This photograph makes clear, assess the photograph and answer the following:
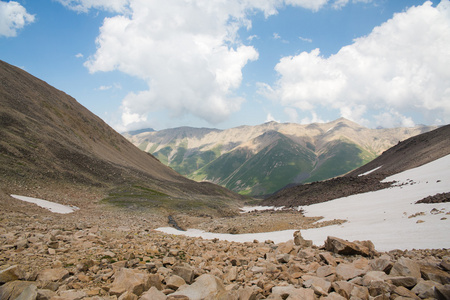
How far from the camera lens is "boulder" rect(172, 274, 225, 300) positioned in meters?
6.35

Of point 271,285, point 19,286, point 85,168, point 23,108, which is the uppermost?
point 23,108

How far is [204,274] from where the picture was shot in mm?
7270

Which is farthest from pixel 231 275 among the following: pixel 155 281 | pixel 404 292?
pixel 404 292

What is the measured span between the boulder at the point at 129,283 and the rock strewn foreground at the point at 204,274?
24 mm

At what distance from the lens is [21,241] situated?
913cm

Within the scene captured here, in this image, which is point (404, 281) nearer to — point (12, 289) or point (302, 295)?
point (302, 295)

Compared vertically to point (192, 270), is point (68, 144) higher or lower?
higher

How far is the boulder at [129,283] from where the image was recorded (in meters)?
6.29

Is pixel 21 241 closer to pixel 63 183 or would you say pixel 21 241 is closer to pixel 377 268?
pixel 377 268

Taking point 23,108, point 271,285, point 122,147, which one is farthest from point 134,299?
point 122,147

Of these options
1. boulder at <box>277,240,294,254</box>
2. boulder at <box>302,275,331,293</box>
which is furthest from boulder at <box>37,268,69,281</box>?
boulder at <box>277,240,294,254</box>

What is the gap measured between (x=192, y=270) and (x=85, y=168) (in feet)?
202

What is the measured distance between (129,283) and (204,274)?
2109 mm

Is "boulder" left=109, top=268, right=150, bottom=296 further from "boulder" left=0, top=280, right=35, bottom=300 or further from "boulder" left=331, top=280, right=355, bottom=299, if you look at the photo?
"boulder" left=331, top=280, right=355, bottom=299
